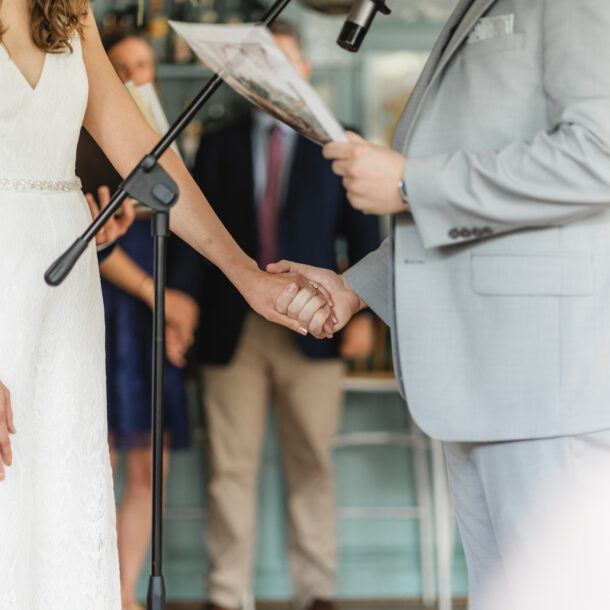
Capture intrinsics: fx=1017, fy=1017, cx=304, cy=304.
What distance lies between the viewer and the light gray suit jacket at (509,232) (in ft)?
4.34

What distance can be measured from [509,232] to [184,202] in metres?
0.59

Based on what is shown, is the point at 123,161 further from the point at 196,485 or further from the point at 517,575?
the point at 196,485

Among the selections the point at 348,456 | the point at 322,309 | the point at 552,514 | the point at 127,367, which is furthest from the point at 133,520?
the point at 552,514

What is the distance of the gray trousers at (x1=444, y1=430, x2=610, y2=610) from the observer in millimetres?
1400

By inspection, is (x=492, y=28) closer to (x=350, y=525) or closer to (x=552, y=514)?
(x=552, y=514)

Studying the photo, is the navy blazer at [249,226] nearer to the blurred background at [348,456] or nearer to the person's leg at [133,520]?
the blurred background at [348,456]

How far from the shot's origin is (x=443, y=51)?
1507 millimetres

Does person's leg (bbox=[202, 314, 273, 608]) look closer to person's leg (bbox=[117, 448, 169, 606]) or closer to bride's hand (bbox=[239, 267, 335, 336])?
person's leg (bbox=[117, 448, 169, 606])

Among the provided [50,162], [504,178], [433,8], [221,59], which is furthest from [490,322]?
[433,8]

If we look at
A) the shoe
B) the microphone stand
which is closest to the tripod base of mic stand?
the microphone stand

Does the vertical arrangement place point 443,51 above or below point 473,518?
above

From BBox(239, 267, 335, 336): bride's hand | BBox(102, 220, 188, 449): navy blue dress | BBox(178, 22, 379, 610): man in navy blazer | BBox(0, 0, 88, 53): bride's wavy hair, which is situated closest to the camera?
BBox(0, 0, 88, 53): bride's wavy hair

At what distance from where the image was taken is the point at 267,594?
379 cm

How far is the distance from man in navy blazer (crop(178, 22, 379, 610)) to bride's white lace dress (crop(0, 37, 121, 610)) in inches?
73.0
